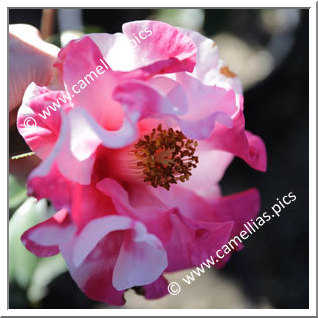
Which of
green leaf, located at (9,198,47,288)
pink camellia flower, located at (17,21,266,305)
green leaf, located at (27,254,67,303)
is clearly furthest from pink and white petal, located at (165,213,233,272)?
green leaf, located at (27,254,67,303)

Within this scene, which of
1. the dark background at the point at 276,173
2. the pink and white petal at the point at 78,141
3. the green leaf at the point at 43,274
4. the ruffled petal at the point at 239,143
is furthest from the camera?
the dark background at the point at 276,173

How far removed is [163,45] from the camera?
0.53m

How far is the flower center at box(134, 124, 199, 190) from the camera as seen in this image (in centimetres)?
59

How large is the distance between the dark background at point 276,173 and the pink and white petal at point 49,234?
0.95 m

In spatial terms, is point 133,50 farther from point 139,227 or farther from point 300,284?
point 300,284

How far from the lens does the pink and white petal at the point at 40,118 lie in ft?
1.68

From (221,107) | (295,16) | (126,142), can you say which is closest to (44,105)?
(126,142)

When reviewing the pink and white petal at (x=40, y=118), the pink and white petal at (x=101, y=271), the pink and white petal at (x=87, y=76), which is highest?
the pink and white petal at (x=87, y=76)

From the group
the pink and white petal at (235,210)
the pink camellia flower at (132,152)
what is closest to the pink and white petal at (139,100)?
the pink camellia flower at (132,152)

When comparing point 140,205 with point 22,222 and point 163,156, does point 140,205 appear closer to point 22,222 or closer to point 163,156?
point 163,156

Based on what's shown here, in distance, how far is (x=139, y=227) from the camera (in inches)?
19.8

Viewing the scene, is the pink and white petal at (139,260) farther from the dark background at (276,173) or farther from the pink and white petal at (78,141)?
the dark background at (276,173)

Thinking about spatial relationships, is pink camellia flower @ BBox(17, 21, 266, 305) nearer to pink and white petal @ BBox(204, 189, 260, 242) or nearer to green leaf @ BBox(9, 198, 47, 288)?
pink and white petal @ BBox(204, 189, 260, 242)

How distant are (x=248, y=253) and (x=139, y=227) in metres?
1.20
